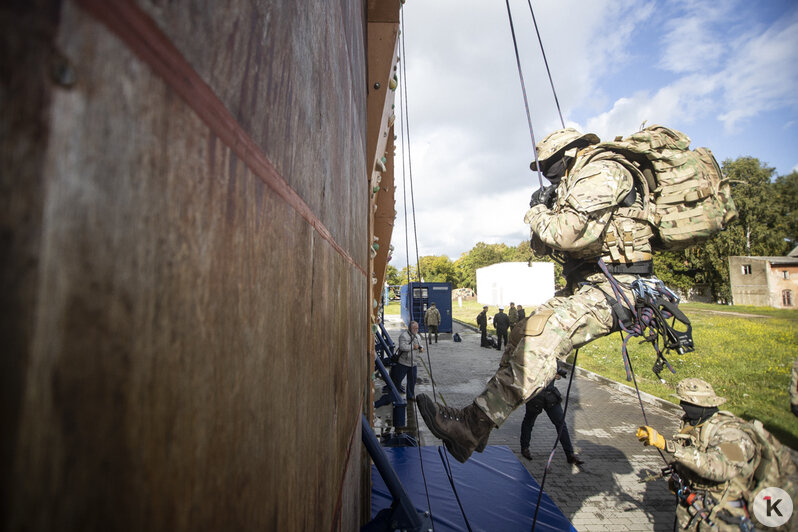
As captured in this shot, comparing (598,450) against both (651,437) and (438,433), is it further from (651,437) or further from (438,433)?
→ (438,433)

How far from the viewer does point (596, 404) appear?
9219 mm

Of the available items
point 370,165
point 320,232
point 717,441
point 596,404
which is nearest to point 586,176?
point 370,165

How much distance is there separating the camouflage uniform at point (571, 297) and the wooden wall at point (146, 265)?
105 inches

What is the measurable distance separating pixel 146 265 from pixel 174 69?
0.17 meters

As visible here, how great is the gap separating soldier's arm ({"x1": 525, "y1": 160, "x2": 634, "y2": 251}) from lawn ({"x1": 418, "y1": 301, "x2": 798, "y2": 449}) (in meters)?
6.23

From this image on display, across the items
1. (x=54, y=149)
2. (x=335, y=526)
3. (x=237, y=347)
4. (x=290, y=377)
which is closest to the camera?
(x=54, y=149)

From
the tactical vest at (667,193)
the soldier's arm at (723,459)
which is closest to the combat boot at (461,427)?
the soldier's arm at (723,459)

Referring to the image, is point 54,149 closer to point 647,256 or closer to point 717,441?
point 647,256

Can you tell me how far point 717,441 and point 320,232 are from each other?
14.0 feet

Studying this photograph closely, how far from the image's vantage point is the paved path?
491 centimetres

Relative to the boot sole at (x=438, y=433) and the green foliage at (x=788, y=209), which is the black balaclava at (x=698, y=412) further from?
the green foliage at (x=788, y=209)

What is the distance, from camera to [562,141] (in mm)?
3971

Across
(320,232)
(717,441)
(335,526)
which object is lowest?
(717,441)

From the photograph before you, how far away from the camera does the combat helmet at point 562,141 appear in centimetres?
393
